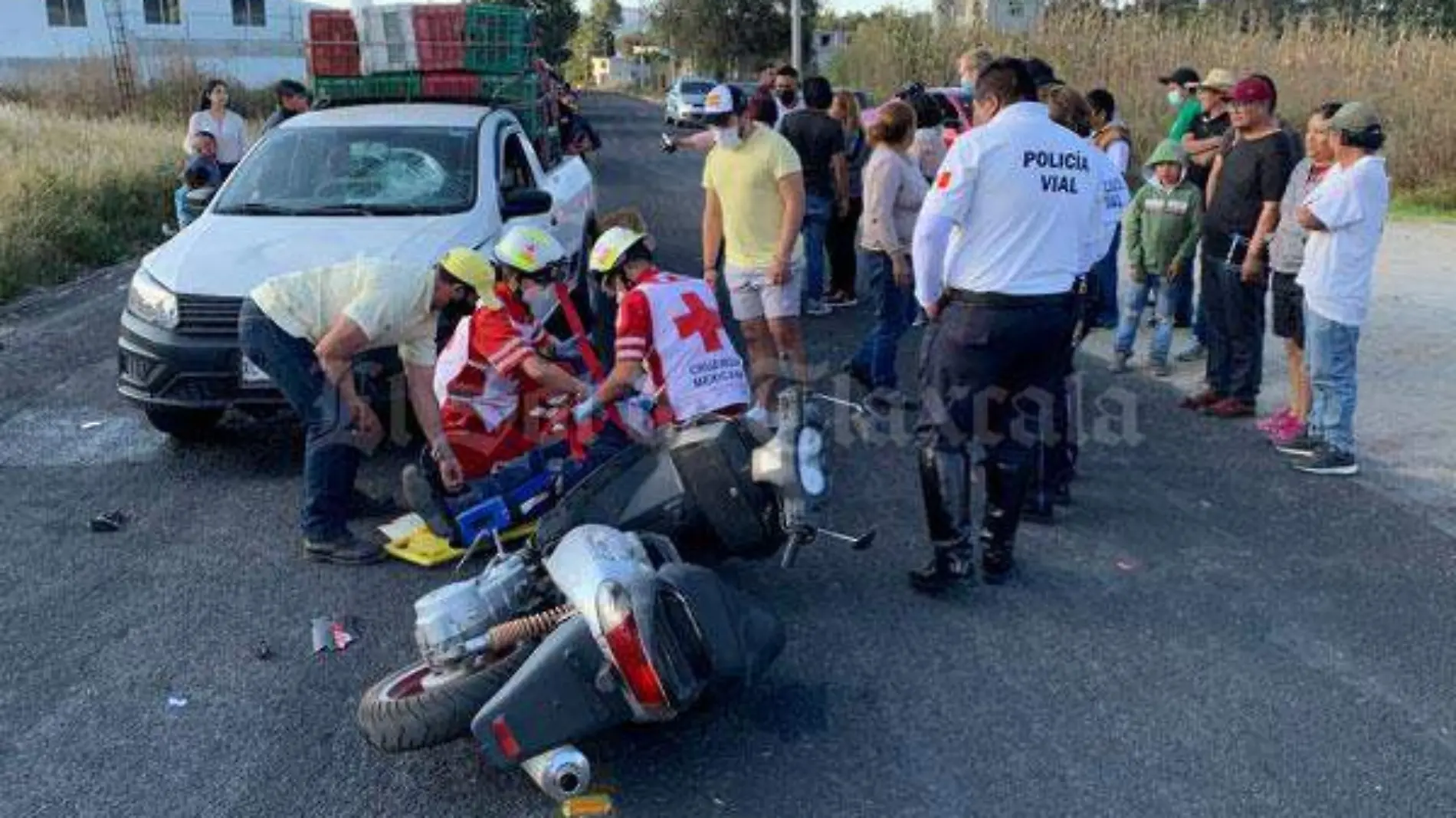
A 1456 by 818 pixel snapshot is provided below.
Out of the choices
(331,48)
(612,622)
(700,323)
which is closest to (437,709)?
(612,622)

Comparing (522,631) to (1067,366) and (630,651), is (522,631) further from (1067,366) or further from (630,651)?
(1067,366)

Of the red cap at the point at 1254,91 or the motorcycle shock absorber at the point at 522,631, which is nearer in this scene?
the motorcycle shock absorber at the point at 522,631

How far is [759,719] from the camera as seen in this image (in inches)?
161

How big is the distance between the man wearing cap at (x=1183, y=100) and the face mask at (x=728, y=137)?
12.9ft

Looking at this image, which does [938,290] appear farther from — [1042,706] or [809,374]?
[809,374]

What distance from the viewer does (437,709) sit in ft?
11.9

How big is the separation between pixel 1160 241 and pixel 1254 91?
142 cm

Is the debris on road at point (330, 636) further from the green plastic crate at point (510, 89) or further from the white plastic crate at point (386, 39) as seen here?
the white plastic crate at point (386, 39)

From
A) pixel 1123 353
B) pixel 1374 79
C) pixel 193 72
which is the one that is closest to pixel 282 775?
pixel 1123 353

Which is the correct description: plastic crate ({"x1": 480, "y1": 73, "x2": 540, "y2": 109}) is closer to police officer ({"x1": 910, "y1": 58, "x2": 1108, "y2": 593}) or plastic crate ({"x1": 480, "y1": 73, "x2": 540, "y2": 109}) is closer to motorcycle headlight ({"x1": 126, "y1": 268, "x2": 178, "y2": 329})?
motorcycle headlight ({"x1": 126, "y1": 268, "x2": 178, "y2": 329})

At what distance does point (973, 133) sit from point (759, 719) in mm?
2317

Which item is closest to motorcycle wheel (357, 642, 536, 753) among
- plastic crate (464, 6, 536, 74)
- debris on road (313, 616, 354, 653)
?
debris on road (313, 616, 354, 653)

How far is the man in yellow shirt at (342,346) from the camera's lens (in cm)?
516

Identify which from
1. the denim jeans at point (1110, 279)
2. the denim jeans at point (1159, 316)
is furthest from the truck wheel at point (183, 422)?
the denim jeans at point (1159, 316)
